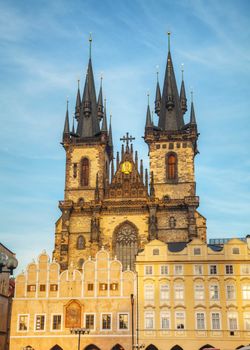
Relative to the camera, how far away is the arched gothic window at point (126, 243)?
6519 centimetres

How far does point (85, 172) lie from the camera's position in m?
72.1

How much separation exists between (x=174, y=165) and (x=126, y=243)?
40.7 ft

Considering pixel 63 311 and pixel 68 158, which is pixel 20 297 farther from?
pixel 68 158

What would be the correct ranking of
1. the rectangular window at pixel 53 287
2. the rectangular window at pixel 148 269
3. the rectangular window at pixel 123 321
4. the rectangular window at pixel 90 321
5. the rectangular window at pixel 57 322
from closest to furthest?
the rectangular window at pixel 123 321 → the rectangular window at pixel 90 321 → the rectangular window at pixel 57 322 → the rectangular window at pixel 148 269 → the rectangular window at pixel 53 287

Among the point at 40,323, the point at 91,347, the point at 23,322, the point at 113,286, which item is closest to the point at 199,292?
the point at 113,286

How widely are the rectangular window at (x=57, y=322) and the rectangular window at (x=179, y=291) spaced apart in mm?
10778

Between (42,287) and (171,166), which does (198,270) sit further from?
(171,166)

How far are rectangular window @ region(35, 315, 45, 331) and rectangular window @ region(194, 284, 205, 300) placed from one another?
1409 centimetres

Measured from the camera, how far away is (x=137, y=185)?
68812 millimetres

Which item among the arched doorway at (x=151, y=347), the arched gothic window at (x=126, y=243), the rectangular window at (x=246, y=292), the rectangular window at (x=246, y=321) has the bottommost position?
the arched doorway at (x=151, y=347)

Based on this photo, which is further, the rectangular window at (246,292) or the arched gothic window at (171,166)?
the arched gothic window at (171,166)

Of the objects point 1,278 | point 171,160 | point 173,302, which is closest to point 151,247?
point 173,302

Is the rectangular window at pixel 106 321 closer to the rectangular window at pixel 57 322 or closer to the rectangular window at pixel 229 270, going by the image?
the rectangular window at pixel 57 322

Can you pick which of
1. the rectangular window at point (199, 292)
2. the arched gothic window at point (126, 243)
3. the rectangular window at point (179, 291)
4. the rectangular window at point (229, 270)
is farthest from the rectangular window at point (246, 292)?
the arched gothic window at point (126, 243)
